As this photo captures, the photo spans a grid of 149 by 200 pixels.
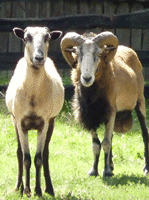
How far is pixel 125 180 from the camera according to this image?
677cm

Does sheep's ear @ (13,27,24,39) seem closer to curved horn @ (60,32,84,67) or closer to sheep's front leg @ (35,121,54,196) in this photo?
sheep's front leg @ (35,121,54,196)

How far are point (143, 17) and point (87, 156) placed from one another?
389 centimetres

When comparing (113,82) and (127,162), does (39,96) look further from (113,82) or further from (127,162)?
(127,162)

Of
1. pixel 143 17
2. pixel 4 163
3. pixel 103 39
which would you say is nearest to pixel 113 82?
pixel 103 39

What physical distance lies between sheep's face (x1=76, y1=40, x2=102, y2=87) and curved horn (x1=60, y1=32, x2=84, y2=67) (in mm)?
111

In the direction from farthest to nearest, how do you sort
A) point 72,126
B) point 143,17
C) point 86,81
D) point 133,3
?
point 133,3 → point 143,17 → point 72,126 → point 86,81

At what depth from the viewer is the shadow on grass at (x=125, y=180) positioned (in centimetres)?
665

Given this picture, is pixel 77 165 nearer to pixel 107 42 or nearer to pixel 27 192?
pixel 27 192

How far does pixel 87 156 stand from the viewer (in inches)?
325

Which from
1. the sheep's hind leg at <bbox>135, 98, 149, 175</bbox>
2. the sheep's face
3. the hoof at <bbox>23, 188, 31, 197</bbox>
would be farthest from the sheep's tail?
the hoof at <bbox>23, 188, 31, 197</bbox>

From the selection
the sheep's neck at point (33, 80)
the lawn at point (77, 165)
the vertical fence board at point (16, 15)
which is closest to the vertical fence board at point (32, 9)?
the vertical fence board at point (16, 15)

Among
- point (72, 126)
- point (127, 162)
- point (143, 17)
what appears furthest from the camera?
point (143, 17)

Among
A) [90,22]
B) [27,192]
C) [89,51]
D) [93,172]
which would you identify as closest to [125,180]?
[93,172]

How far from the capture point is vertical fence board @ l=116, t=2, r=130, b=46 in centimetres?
1405
